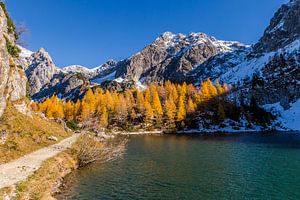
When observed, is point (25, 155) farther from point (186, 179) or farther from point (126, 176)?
point (186, 179)

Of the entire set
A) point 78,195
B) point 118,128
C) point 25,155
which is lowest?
point 78,195

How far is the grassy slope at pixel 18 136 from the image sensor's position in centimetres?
3731

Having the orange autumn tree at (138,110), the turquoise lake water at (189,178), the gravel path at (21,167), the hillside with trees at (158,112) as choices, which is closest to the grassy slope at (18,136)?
the gravel path at (21,167)

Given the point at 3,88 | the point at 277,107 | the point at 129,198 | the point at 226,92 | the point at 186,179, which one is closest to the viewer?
the point at 129,198

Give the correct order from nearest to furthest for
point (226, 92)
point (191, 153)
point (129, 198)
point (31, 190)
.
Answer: point (31, 190)
point (129, 198)
point (191, 153)
point (226, 92)

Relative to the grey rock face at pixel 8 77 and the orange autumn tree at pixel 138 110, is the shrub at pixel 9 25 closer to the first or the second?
the grey rock face at pixel 8 77

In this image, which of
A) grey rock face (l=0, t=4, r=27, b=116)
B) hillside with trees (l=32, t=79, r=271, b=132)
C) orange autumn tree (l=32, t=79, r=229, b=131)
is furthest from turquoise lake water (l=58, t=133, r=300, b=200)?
orange autumn tree (l=32, t=79, r=229, b=131)

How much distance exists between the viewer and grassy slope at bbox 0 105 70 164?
1469 inches

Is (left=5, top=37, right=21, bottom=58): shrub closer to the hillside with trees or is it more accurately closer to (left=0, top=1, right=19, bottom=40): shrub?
(left=0, top=1, right=19, bottom=40): shrub

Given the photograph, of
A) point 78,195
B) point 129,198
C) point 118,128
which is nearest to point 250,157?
point 129,198

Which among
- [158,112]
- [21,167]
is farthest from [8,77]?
[158,112]

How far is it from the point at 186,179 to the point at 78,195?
1370 cm

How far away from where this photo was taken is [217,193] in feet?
96.2

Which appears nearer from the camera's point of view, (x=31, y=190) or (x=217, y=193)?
(x=31, y=190)
